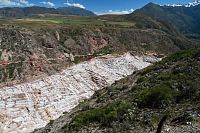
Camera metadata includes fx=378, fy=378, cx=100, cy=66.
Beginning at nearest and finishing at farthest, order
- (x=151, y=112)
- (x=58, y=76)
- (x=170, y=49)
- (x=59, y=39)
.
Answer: (x=151, y=112)
(x=58, y=76)
(x=59, y=39)
(x=170, y=49)

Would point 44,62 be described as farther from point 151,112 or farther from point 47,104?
point 151,112

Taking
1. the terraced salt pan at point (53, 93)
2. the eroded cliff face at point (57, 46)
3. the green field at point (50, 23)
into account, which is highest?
the green field at point (50, 23)

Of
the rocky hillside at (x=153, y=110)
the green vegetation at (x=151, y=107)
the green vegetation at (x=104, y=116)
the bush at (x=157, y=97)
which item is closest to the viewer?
the rocky hillside at (x=153, y=110)

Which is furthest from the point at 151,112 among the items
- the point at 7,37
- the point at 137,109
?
the point at 7,37

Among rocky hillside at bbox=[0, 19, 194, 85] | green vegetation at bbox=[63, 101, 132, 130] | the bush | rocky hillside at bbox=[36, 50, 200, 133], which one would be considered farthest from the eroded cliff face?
the bush

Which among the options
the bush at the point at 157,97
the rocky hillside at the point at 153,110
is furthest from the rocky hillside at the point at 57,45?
the bush at the point at 157,97

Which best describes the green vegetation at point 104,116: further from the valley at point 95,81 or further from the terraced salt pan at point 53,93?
the terraced salt pan at point 53,93

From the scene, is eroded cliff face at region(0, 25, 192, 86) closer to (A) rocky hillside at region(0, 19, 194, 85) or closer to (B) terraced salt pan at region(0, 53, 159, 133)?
(A) rocky hillside at region(0, 19, 194, 85)

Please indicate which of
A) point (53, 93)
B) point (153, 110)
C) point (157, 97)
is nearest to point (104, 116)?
point (153, 110)
